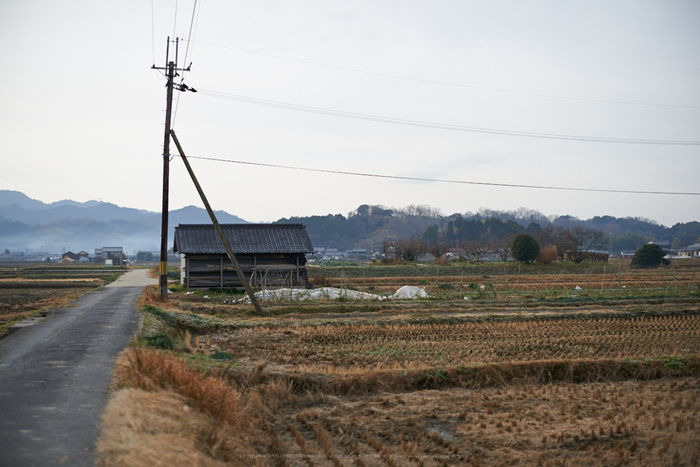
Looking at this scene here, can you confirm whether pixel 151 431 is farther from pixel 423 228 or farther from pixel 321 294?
pixel 423 228

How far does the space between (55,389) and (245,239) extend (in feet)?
72.4

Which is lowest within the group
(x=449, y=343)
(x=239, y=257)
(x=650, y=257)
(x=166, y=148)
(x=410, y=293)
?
(x=449, y=343)

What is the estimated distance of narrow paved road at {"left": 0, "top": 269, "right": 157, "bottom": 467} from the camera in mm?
4560

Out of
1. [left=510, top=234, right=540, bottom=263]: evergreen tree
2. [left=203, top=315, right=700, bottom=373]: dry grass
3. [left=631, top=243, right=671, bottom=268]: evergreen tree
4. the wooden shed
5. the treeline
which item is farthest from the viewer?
the treeline

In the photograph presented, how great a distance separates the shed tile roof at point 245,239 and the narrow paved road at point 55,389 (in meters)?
14.8

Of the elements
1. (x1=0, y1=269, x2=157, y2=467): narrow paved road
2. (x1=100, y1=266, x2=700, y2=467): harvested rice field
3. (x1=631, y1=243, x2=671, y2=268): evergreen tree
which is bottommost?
(x1=100, y1=266, x2=700, y2=467): harvested rice field

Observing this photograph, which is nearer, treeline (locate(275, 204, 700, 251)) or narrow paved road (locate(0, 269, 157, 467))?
narrow paved road (locate(0, 269, 157, 467))

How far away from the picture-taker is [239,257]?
91.4 ft

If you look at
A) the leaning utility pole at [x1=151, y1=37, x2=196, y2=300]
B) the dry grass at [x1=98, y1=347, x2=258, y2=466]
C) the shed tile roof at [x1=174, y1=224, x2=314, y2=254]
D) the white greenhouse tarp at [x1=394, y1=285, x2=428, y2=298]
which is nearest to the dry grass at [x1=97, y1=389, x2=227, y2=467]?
the dry grass at [x1=98, y1=347, x2=258, y2=466]

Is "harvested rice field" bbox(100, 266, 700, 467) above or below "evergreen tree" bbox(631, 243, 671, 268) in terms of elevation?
below

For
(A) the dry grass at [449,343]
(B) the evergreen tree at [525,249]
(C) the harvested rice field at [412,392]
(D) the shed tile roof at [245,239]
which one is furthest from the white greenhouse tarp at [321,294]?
(B) the evergreen tree at [525,249]

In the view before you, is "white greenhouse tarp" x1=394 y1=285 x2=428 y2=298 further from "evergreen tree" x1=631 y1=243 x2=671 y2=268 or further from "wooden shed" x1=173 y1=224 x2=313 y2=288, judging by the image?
"evergreen tree" x1=631 y1=243 x2=671 y2=268

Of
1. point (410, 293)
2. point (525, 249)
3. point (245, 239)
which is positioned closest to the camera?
point (410, 293)

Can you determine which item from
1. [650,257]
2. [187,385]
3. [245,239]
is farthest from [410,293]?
[650,257]
